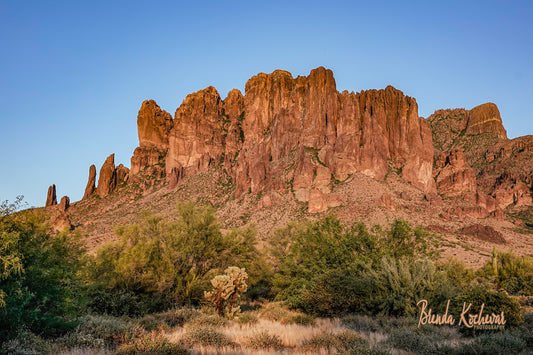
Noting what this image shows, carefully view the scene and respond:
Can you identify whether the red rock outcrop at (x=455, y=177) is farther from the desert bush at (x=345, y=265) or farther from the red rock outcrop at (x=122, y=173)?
the red rock outcrop at (x=122, y=173)

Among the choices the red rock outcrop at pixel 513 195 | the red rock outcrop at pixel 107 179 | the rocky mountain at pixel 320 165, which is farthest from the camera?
the red rock outcrop at pixel 107 179

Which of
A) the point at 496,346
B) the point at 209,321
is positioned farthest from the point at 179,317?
the point at 496,346

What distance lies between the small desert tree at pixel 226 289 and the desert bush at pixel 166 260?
3.93 m

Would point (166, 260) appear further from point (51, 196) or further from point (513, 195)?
point (51, 196)

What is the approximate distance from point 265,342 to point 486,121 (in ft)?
638

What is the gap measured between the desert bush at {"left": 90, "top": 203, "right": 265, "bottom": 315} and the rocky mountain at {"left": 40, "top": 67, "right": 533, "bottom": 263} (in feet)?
169

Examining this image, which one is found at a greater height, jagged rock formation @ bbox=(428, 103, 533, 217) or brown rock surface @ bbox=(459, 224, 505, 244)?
jagged rock formation @ bbox=(428, 103, 533, 217)

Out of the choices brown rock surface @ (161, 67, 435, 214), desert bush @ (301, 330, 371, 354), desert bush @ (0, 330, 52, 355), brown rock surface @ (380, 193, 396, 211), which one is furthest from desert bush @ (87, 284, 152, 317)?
brown rock surface @ (161, 67, 435, 214)

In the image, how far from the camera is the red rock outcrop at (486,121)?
532 feet

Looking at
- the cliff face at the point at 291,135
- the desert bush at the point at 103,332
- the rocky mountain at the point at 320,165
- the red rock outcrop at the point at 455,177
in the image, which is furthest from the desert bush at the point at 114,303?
the red rock outcrop at the point at 455,177

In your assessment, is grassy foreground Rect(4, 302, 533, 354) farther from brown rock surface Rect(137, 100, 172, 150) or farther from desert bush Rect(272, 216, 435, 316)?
brown rock surface Rect(137, 100, 172, 150)

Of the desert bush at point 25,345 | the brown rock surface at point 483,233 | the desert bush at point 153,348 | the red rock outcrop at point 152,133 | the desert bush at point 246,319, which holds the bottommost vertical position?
the brown rock surface at point 483,233

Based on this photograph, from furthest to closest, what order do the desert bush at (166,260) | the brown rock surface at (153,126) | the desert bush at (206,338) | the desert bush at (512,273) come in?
the brown rock surface at (153,126)
the desert bush at (512,273)
the desert bush at (166,260)
the desert bush at (206,338)

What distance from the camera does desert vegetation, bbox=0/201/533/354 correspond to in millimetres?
8680
